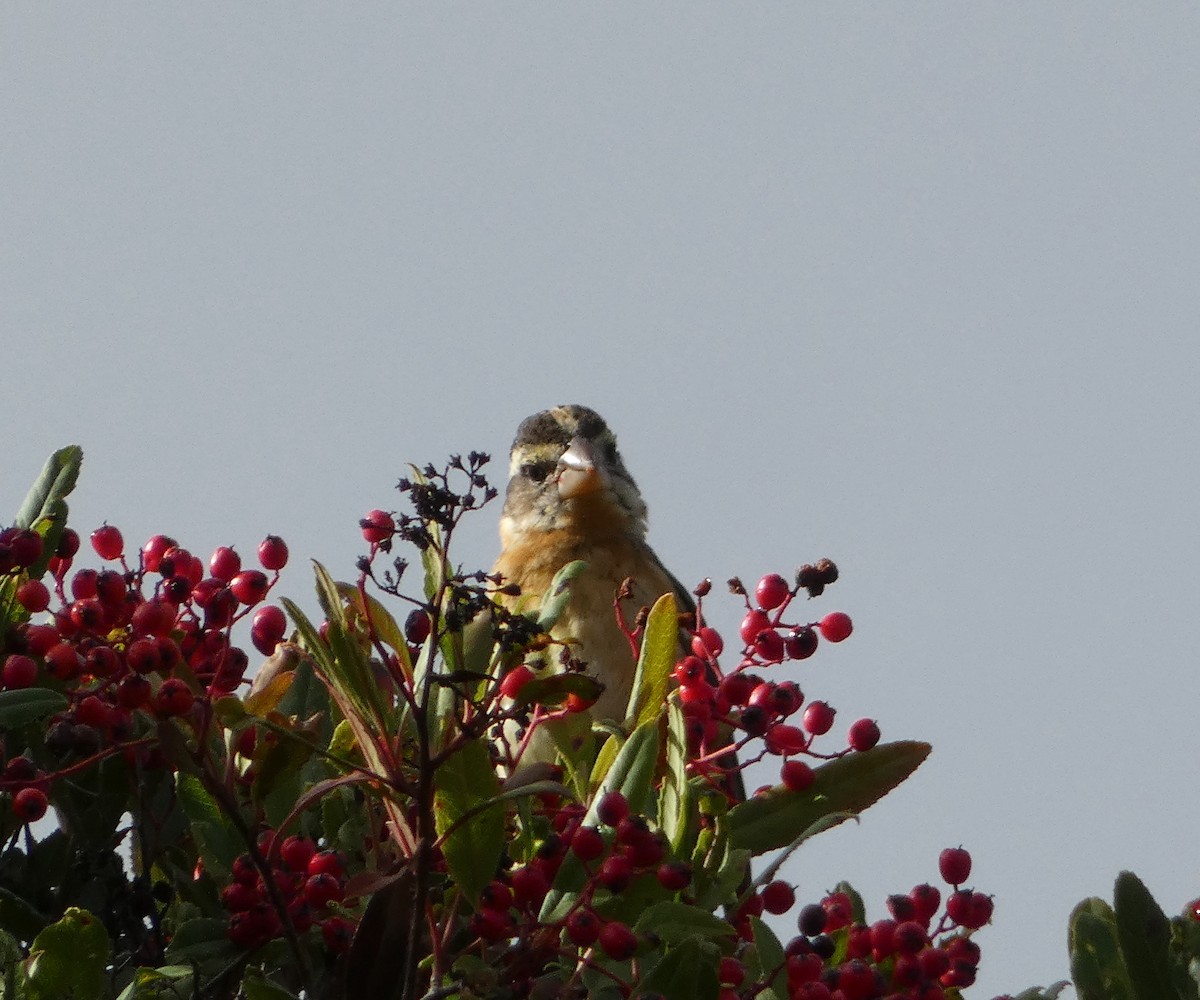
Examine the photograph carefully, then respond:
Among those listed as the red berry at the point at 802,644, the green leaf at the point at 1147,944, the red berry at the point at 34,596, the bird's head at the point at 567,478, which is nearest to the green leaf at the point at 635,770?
the red berry at the point at 802,644

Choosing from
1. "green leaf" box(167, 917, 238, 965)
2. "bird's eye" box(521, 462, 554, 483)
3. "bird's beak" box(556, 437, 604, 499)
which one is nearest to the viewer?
"green leaf" box(167, 917, 238, 965)

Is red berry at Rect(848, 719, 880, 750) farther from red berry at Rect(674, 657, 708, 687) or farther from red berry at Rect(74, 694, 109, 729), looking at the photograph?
red berry at Rect(74, 694, 109, 729)

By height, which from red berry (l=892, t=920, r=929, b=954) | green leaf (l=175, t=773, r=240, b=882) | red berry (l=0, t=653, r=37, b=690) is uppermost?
red berry (l=0, t=653, r=37, b=690)

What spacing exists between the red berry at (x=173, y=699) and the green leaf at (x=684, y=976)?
66cm

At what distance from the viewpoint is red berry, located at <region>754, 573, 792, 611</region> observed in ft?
9.62

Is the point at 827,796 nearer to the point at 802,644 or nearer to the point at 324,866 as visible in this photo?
the point at 802,644

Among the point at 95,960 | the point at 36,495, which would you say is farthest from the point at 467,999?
the point at 36,495

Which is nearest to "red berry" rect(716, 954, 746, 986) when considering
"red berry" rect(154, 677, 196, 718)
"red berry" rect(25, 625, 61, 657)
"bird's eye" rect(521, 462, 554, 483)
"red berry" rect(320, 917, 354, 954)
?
"red berry" rect(320, 917, 354, 954)

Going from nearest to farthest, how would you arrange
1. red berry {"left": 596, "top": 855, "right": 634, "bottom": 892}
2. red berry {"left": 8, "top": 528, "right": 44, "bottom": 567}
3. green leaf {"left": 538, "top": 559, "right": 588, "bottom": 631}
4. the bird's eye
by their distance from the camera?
red berry {"left": 596, "top": 855, "right": 634, "bottom": 892} → red berry {"left": 8, "top": 528, "right": 44, "bottom": 567} → green leaf {"left": 538, "top": 559, "right": 588, "bottom": 631} → the bird's eye

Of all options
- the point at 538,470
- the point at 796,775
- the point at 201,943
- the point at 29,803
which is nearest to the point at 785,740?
the point at 796,775

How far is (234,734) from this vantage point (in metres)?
2.51

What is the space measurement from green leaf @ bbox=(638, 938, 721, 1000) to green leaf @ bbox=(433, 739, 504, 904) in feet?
Answer: 0.82

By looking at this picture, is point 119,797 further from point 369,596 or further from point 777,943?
point 777,943

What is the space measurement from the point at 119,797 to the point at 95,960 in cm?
56
